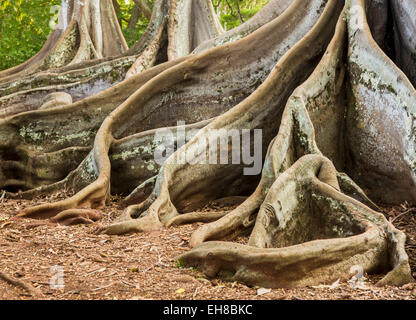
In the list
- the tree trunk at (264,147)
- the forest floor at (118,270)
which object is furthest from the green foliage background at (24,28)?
the forest floor at (118,270)

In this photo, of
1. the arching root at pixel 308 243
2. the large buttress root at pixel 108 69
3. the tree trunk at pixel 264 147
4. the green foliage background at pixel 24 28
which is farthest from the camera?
the green foliage background at pixel 24 28

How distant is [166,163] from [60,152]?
1.90 m

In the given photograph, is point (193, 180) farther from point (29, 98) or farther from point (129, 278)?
point (29, 98)

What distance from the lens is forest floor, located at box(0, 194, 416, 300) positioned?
10.2ft

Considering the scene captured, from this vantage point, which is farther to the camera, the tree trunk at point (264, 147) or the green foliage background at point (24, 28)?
the green foliage background at point (24, 28)

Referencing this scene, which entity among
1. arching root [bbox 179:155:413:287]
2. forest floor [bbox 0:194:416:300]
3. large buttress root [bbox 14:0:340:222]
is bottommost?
forest floor [bbox 0:194:416:300]

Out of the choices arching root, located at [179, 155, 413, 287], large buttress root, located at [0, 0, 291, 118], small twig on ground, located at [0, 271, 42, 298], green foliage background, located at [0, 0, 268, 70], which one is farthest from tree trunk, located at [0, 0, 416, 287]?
green foliage background, located at [0, 0, 268, 70]

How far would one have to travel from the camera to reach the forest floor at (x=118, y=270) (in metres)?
3.11

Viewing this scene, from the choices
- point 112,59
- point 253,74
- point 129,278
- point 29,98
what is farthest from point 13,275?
point 112,59

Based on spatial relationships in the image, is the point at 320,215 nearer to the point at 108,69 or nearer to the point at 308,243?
the point at 308,243

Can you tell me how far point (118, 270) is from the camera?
354 cm

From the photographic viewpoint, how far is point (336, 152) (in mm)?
5762

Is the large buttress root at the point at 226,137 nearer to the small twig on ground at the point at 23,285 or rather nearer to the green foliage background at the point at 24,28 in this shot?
the small twig on ground at the point at 23,285

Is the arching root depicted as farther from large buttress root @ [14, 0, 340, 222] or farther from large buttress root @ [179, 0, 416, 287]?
large buttress root @ [14, 0, 340, 222]
